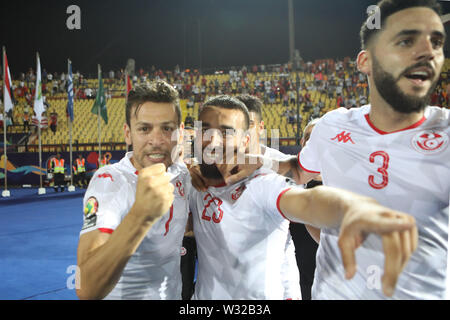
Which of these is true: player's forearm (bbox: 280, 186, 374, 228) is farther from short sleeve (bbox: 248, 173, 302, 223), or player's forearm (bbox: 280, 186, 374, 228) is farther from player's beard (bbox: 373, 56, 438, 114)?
player's beard (bbox: 373, 56, 438, 114)

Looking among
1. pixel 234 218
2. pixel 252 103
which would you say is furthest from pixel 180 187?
pixel 252 103

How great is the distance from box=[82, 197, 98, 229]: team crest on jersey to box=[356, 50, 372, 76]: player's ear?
98 cm

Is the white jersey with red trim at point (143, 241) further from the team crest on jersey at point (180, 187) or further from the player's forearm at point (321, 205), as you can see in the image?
the player's forearm at point (321, 205)

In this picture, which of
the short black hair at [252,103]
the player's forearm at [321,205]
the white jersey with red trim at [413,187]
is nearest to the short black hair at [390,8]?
the white jersey with red trim at [413,187]

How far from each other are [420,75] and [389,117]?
168mm

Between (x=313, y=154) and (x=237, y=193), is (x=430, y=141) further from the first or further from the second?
(x=237, y=193)

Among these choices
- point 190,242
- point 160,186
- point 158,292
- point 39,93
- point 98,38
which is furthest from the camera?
point 39,93

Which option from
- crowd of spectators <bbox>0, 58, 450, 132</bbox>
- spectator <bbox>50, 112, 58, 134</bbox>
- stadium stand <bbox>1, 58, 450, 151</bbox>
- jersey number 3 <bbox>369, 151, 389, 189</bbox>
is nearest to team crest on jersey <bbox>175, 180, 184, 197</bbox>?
jersey number 3 <bbox>369, 151, 389, 189</bbox>

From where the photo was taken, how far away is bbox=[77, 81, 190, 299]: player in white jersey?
3.55 ft
